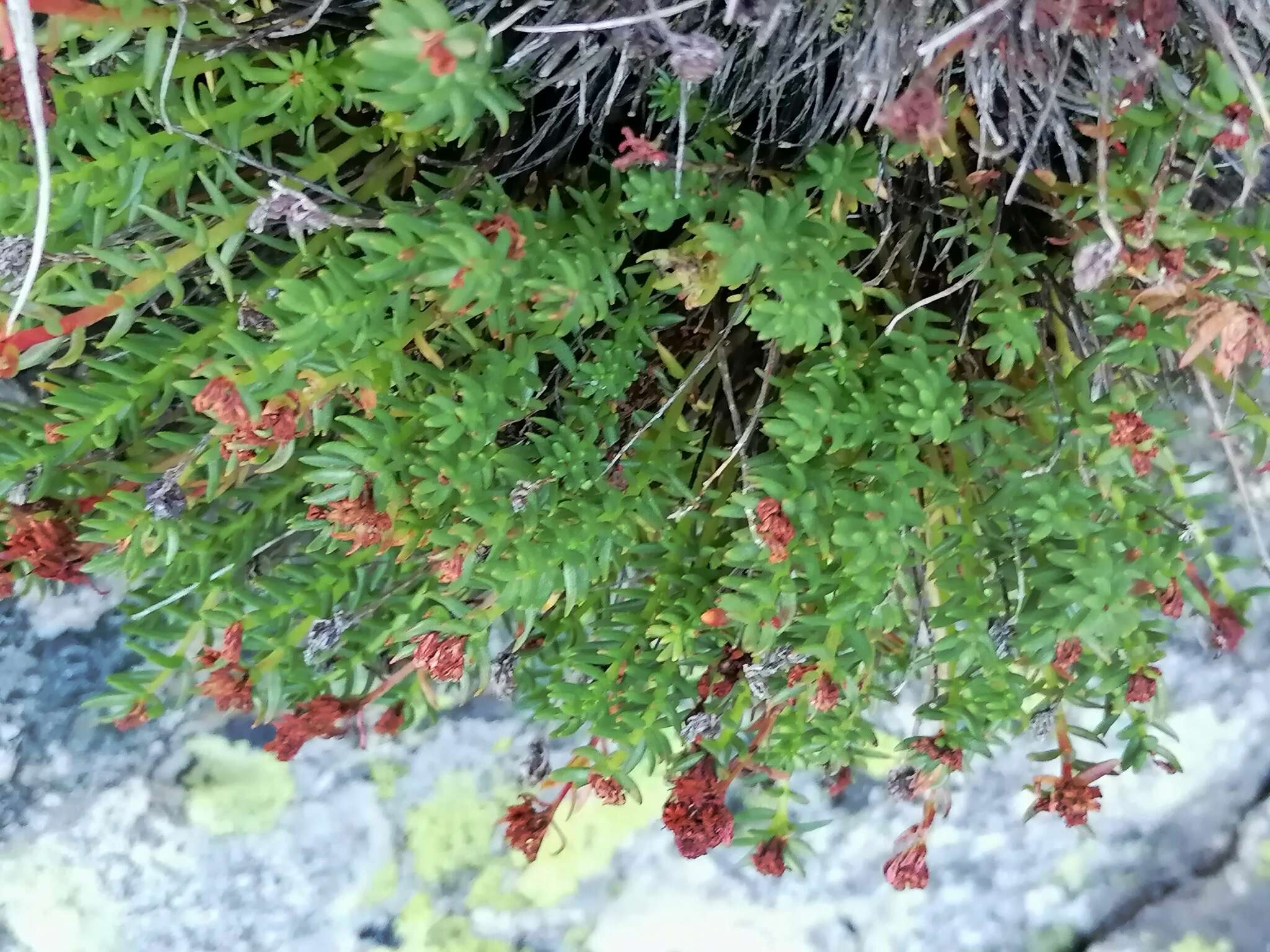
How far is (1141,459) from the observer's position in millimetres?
645

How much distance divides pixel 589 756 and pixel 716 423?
0.33 metres

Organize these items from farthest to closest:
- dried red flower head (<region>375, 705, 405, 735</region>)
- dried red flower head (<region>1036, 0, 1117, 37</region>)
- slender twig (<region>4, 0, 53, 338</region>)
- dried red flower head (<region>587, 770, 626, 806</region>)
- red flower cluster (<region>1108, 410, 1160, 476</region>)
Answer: dried red flower head (<region>375, 705, 405, 735</region>), dried red flower head (<region>587, 770, 626, 806</region>), red flower cluster (<region>1108, 410, 1160, 476</region>), dried red flower head (<region>1036, 0, 1117, 37</region>), slender twig (<region>4, 0, 53, 338</region>)

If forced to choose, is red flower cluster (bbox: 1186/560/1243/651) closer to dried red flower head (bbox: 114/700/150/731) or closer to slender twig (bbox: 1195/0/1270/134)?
slender twig (bbox: 1195/0/1270/134)

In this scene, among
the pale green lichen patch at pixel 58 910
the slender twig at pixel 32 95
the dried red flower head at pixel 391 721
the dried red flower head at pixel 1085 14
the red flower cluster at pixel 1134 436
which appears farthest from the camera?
the pale green lichen patch at pixel 58 910

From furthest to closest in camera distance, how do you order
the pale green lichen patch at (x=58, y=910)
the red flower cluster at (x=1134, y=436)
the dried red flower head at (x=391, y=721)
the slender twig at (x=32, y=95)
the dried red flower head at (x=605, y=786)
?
1. the pale green lichen patch at (x=58, y=910)
2. the dried red flower head at (x=391, y=721)
3. the dried red flower head at (x=605, y=786)
4. the red flower cluster at (x=1134, y=436)
5. the slender twig at (x=32, y=95)

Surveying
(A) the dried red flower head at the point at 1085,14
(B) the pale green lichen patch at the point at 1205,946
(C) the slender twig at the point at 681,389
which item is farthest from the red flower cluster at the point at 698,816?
(B) the pale green lichen patch at the point at 1205,946

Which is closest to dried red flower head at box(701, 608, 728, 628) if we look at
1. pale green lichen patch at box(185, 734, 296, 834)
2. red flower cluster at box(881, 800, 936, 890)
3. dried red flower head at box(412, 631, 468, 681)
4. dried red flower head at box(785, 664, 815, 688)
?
dried red flower head at box(785, 664, 815, 688)

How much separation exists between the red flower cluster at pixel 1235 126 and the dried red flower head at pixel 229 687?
2.70 feet

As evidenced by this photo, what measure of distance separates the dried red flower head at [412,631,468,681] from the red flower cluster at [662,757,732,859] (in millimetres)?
241

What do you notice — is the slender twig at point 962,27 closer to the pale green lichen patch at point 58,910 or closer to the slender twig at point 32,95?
the slender twig at point 32,95

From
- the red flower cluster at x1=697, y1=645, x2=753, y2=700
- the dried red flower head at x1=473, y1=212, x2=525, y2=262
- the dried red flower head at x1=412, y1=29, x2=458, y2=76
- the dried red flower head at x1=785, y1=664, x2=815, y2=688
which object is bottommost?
the red flower cluster at x1=697, y1=645, x2=753, y2=700

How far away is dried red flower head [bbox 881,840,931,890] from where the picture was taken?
82 centimetres

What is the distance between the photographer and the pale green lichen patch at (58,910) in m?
1.09

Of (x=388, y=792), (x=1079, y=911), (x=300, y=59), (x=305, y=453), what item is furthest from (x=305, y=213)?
(x=1079, y=911)
